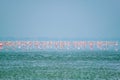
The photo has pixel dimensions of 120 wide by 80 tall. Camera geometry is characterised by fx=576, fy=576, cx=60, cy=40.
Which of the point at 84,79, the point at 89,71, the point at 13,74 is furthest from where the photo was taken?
the point at 89,71

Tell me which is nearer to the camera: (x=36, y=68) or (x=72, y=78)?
(x=72, y=78)

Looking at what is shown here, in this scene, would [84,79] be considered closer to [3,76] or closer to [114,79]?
[114,79]

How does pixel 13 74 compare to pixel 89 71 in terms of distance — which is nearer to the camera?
pixel 13 74

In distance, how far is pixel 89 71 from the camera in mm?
57406

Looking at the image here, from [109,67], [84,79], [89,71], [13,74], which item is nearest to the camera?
[84,79]

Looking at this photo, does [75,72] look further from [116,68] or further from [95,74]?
[116,68]

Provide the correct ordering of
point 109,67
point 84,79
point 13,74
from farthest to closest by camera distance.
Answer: point 109,67 → point 13,74 → point 84,79

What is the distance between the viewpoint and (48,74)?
54.0 metres

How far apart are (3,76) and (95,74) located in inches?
344

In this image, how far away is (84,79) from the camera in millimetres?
50156

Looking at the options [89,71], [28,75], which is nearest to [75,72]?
[89,71]

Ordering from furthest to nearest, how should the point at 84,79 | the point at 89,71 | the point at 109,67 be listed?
the point at 109,67 < the point at 89,71 < the point at 84,79

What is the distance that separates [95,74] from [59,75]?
370 centimetres

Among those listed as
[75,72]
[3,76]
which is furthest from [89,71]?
[3,76]
